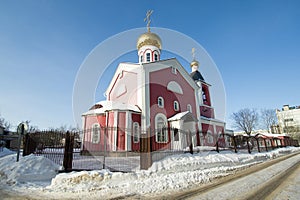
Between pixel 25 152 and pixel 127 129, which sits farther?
pixel 127 129

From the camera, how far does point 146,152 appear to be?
818 centimetres

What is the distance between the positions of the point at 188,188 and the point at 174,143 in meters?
9.88

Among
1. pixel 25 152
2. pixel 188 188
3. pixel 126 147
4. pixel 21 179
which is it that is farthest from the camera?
pixel 126 147

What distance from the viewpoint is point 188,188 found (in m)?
5.64

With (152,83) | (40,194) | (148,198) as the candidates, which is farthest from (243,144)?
(40,194)

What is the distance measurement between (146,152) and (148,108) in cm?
757

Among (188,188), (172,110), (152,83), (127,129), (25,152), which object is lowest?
(188,188)

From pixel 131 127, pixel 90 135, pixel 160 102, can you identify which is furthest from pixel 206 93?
pixel 90 135

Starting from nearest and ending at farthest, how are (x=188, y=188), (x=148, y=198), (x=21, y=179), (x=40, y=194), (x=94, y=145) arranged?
(x=148, y=198)
(x=40, y=194)
(x=188, y=188)
(x=21, y=179)
(x=94, y=145)

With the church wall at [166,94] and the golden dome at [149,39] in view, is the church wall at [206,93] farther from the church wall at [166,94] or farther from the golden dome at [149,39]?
the golden dome at [149,39]

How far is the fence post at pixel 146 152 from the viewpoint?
8.02 metres

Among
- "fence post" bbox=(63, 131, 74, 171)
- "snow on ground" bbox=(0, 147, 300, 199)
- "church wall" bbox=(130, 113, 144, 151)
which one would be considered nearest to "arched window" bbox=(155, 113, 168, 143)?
Answer: "church wall" bbox=(130, 113, 144, 151)

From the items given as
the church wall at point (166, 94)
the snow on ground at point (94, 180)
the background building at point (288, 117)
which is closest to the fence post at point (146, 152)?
the snow on ground at point (94, 180)

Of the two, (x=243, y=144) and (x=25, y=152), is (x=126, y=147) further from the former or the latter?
(x=243, y=144)
